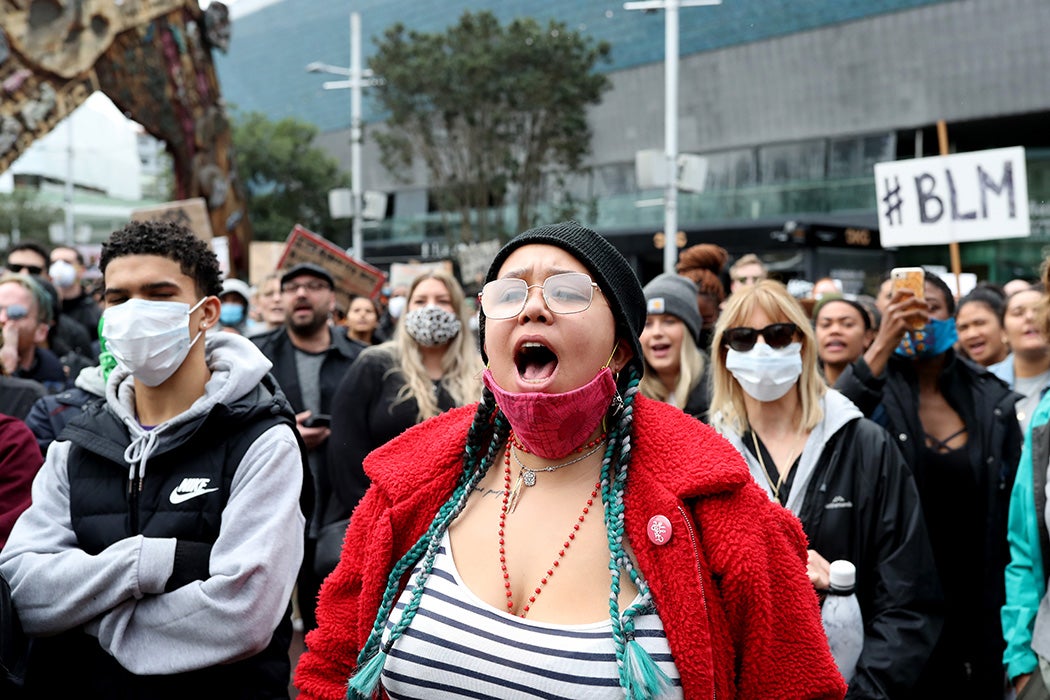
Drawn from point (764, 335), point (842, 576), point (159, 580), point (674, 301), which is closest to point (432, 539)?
point (159, 580)

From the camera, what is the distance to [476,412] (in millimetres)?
2283

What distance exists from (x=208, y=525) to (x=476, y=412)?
956mm

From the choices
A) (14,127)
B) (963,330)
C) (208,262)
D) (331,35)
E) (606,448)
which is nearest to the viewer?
(606,448)

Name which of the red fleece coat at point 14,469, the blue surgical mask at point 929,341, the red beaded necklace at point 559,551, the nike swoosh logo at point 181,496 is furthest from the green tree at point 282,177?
the red beaded necklace at point 559,551

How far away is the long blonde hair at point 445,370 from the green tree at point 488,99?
19772mm

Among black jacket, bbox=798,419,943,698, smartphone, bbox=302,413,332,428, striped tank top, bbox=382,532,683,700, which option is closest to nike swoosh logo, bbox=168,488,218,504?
striped tank top, bbox=382,532,683,700

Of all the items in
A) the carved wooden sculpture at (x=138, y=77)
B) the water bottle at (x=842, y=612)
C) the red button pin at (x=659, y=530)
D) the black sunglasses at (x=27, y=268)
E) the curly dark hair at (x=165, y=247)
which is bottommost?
the water bottle at (x=842, y=612)

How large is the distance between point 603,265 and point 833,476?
165 centimetres

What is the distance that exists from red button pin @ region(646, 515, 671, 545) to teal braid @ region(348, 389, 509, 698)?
1.49ft

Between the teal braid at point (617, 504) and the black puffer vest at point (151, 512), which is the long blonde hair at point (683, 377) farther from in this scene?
the teal braid at point (617, 504)

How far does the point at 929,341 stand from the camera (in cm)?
457

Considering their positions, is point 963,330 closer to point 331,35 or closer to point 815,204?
point 815,204

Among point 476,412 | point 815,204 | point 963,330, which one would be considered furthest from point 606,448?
point 815,204

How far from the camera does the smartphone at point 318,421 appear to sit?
5.55 metres
